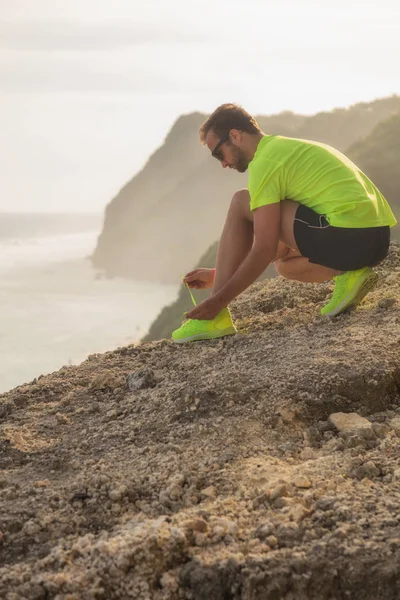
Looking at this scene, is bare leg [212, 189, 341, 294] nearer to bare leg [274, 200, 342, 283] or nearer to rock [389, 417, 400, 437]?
bare leg [274, 200, 342, 283]

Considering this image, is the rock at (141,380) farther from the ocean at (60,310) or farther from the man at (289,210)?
the ocean at (60,310)

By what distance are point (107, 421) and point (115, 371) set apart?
2.69 feet

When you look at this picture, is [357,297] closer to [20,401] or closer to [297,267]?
[297,267]

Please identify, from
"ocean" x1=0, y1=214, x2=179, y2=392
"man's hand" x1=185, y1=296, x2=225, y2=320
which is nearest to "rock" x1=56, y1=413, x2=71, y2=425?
"man's hand" x1=185, y1=296, x2=225, y2=320

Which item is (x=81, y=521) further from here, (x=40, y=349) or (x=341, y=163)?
(x=40, y=349)

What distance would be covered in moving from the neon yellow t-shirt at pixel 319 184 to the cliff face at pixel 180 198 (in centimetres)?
3592

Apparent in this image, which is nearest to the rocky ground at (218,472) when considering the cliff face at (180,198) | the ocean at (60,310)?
the ocean at (60,310)

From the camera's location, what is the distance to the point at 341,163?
147 inches

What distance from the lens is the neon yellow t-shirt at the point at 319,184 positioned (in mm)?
3580

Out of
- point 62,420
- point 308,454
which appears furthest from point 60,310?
point 308,454

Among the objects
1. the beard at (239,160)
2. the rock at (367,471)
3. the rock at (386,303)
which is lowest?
the rock at (367,471)

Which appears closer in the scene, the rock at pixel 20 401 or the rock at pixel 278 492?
the rock at pixel 278 492

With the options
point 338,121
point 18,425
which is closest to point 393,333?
point 18,425

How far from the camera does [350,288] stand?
3.90m
